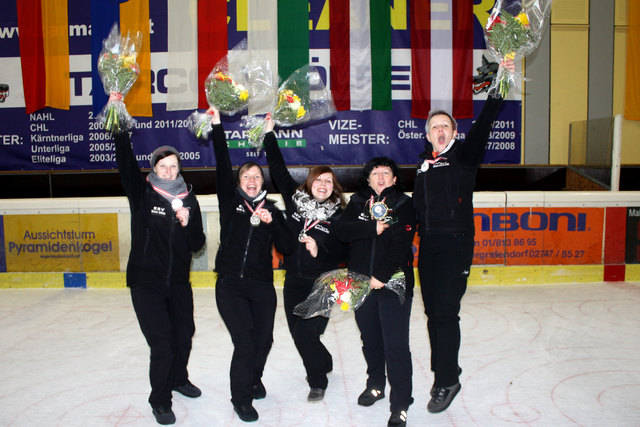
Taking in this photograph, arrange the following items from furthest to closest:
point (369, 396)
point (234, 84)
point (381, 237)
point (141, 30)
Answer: point (141, 30), point (234, 84), point (369, 396), point (381, 237)

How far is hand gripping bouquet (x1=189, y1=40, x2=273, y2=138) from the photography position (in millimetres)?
3453

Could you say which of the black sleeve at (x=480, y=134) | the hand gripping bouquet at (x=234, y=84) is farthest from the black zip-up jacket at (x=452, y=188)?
the hand gripping bouquet at (x=234, y=84)

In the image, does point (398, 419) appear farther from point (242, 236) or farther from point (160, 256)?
point (160, 256)

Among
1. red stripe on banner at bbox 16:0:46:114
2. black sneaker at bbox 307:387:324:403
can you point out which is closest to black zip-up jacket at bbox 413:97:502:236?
black sneaker at bbox 307:387:324:403

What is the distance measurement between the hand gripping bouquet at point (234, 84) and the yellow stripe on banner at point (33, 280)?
402cm

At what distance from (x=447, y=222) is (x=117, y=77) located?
223 cm

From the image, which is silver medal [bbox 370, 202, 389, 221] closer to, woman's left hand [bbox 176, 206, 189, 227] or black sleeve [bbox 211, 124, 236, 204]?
black sleeve [bbox 211, 124, 236, 204]

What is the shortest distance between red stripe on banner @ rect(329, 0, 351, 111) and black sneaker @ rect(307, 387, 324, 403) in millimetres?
6246

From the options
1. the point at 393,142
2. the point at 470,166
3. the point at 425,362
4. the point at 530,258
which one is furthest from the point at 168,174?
the point at 393,142

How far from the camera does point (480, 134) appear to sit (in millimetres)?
2939

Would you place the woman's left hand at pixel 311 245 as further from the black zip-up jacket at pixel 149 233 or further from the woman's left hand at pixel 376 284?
the black zip-up jacket at pixel 149 233

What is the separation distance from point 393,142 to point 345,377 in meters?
5.89

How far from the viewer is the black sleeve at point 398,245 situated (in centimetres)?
280

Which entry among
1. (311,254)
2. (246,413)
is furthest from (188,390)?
(311,254)
